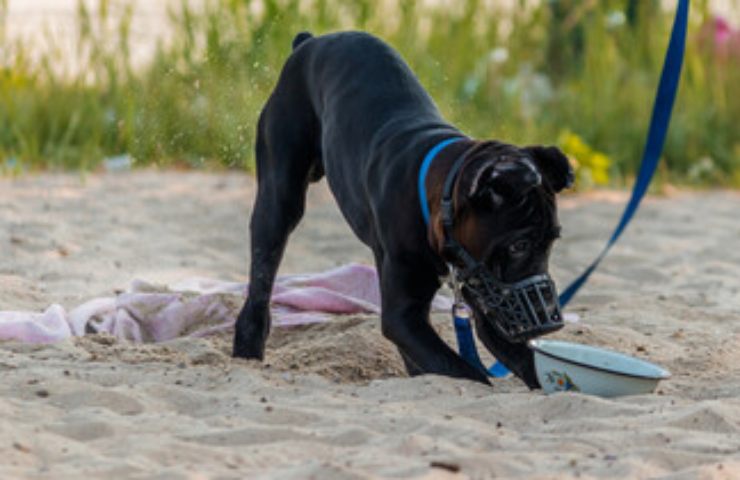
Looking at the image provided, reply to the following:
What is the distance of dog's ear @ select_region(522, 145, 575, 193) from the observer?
4156mm

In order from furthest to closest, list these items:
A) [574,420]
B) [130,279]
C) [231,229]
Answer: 1. [231,229]
2. [130,279]
3. [574,420]

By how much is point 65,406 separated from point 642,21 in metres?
7.83

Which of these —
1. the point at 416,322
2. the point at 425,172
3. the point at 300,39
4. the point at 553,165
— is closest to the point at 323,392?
the point at 416,322

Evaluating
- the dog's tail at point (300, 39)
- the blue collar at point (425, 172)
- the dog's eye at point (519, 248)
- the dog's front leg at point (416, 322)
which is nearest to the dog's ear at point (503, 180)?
the dog's eye at point (519, 248)

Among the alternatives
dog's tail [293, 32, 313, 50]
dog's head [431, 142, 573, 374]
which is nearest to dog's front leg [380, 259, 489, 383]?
dog's head [431, 142, 573, 374]

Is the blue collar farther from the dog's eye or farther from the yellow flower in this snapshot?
the yellow flower

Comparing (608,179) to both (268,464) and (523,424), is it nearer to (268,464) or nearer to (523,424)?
(523,424)

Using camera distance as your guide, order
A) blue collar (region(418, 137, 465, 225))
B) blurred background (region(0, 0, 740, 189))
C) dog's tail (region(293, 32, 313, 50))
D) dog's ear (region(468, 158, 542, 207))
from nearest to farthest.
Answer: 1. dog's ear (region(468, 158, 542, 207))
2. blue collar (region(418, 137, 465, 225))
3. dog's tail (region(293, 32, 313, 50))
4. blurred background (region(0, 0, 740, 189))

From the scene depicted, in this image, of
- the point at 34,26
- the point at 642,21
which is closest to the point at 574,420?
the point at 34,26

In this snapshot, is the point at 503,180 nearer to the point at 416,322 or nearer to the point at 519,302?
the point at 519,302

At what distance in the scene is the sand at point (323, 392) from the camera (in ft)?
11.1

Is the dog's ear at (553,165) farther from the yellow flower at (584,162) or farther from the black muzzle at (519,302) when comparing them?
the yellow flower at (584,162)

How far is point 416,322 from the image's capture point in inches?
174

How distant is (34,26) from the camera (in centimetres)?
963
